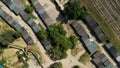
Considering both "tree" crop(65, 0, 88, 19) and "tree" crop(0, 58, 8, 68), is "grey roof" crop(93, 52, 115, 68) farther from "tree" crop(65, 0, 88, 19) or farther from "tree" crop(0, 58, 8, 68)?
"tree" crop(0, 58, 8, 68)

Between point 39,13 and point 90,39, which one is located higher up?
point 39,13

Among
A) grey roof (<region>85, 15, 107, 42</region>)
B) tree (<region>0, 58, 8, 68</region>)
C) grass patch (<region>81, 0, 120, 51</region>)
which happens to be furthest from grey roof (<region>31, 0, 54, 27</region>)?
tree (<region>0, 58, 8, 68</region>)

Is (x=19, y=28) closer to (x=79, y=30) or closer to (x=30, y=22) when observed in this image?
(x=30, y=22)

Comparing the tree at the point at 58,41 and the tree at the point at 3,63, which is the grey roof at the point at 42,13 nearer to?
the tree at the point at 58,41

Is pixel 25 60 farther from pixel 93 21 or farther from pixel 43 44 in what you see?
pixel 93 21

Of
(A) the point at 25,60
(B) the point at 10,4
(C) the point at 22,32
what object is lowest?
(A) the point at 25,60

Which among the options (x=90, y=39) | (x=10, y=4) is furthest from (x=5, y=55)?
(x=90, y=39)

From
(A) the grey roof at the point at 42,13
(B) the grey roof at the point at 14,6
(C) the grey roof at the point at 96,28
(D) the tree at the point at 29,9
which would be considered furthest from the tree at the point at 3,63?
(C) the grey roof at the point at 96,28
